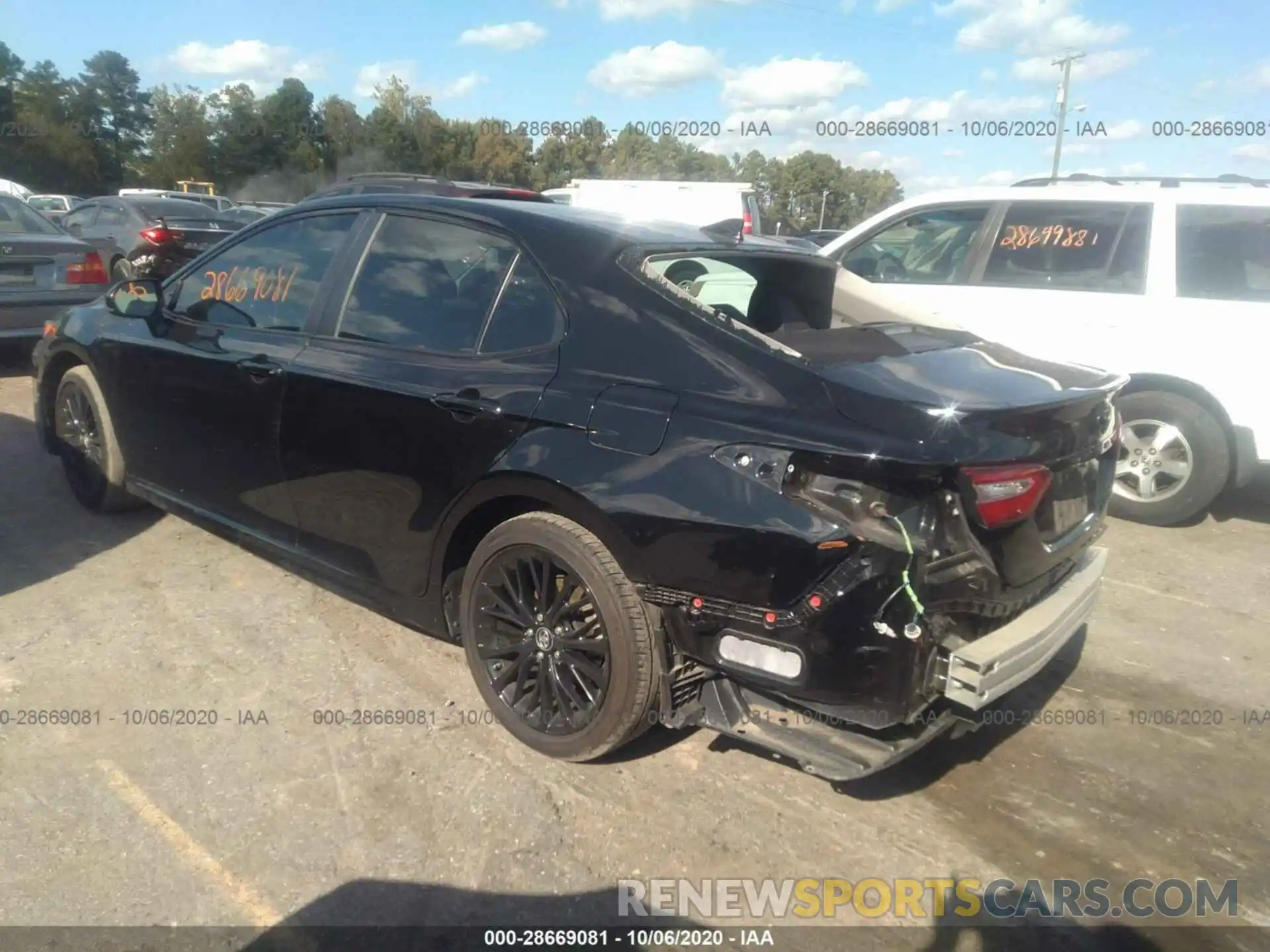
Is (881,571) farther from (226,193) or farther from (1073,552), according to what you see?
(226,193)

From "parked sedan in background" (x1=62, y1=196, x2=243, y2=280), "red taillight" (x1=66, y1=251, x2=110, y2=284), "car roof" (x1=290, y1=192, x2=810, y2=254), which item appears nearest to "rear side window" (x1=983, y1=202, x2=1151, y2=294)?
"car roof" (x1=290, y1=192, x2=810, y2=254)

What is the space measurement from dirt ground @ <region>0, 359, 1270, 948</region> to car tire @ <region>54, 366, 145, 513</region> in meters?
0.73

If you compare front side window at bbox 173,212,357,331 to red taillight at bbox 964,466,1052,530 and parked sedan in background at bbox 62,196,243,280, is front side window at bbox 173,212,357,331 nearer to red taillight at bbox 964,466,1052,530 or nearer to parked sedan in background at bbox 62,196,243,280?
red taillight at bbox 964,466,1052,530

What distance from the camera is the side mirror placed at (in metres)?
4.41

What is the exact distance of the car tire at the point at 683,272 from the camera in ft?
10.2

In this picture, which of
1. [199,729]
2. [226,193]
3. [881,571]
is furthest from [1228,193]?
[226,193]

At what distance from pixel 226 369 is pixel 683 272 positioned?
6.43 feet

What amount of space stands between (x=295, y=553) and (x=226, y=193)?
1998 inches

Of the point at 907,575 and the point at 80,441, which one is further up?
the point at 907,575

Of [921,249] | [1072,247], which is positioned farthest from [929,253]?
[1072,247]

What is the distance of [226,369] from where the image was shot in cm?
394

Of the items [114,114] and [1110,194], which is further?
[114,114]

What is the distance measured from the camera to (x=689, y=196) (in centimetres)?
1858

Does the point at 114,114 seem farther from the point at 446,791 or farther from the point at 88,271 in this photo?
the point at 446,791
